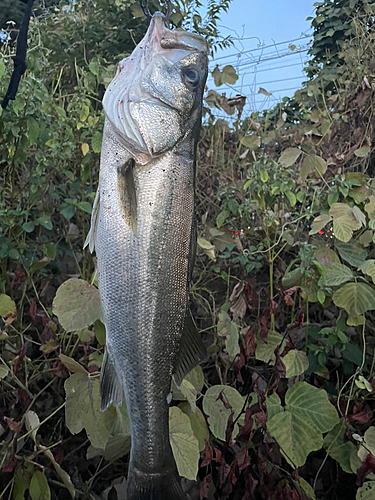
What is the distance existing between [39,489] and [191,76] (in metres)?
1.37

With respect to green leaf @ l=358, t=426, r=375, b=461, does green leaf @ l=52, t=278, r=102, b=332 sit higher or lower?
higher

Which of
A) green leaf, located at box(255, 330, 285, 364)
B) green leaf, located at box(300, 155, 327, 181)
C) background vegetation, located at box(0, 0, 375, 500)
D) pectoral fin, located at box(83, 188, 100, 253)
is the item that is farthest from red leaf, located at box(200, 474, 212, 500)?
green leaf, located at box(300, 155, 327, 181)

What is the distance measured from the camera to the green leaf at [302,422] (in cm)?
164

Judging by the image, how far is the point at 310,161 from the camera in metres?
2.20

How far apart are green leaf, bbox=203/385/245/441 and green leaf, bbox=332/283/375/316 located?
67cm

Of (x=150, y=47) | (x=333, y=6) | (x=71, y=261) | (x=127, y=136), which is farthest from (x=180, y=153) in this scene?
(x=333, y=6)

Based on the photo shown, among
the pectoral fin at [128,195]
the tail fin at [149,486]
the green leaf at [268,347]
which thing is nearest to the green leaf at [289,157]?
the green leaf at [268,347]

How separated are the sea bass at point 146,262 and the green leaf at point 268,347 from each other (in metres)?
0.98

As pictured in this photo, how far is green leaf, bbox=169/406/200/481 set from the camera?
133 cm

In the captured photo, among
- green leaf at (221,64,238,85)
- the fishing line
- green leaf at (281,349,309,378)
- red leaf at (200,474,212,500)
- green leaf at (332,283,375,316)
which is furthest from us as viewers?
green leaf at (221,64,238,85)

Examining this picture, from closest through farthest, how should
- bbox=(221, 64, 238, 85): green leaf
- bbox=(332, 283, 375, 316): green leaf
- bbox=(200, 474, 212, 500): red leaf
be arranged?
bbox=(200, 474, 212, 500): red leaf
bbox=(332, 283, 375, 316): green leaf
bbox=(221, 64, 238, 85): green leaf

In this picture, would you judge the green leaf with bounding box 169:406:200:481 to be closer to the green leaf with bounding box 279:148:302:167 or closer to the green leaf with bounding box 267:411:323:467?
the green leaf with bounding box 267:411:323:467

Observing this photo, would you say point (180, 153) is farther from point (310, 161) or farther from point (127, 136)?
point (310, 161)

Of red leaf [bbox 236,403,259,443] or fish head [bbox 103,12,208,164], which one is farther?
red leaf [bbox 236,403,259,443]
